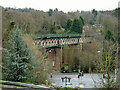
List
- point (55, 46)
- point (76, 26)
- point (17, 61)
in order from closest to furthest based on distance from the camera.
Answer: point (17, 61), point (55, 46), point (76, 26)

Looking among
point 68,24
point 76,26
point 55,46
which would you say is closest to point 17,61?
point 55,46

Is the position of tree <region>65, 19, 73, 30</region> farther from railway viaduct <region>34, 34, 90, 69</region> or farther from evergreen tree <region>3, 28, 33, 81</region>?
evergreen tree <region>3, 28, 33, 81</region>

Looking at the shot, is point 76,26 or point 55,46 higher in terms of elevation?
point 76,26

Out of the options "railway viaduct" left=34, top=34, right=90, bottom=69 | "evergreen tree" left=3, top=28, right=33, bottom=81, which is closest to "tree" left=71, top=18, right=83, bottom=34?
"railway viaduct" left=34, top=34, right=90, bottom=69

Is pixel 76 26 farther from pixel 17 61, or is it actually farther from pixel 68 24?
pixel 17 61

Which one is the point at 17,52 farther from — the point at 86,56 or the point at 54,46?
the point at 54,46

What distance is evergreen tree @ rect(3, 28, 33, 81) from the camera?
13.5 m

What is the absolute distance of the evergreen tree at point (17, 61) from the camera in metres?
13.5

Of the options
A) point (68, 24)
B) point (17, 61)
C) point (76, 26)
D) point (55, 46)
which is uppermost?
point (68, 24)

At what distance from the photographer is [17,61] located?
13648 mm

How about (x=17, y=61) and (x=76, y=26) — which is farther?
(x=76, y=26)

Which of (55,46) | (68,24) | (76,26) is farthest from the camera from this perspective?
(68,24)

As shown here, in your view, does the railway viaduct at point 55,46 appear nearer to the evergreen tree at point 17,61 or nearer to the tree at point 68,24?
the evergreen tree at point 17,61

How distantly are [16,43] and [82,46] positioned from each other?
24.8m
